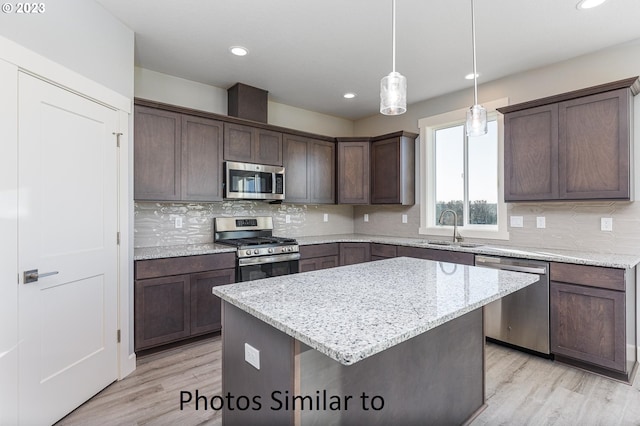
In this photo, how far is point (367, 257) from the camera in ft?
13.5

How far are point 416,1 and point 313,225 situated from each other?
3123mm

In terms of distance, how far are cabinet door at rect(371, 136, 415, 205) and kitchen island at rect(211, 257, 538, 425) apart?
7.75 ft

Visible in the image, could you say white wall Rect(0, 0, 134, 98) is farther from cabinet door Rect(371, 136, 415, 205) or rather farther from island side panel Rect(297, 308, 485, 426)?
cabinet door Rect(371, 136, 415, 205)

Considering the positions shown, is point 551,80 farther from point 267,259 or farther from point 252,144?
point 267,259

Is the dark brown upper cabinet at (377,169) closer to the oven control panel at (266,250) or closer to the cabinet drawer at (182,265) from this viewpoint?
the oven control panel at (266,250)

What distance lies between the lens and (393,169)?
4.23m

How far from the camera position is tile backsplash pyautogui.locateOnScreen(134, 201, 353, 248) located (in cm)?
325

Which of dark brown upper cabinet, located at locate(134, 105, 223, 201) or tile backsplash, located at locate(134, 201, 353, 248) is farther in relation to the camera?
tile backsplash, located at locate(134, 201, 353, 248)

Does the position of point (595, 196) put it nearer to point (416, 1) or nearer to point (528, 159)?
point (528, 159)

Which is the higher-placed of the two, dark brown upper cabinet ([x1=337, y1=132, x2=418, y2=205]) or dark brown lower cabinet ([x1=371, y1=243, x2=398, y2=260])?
dark brown upper cabinet ([x1=337, y1=132, x2=418, y2=205])

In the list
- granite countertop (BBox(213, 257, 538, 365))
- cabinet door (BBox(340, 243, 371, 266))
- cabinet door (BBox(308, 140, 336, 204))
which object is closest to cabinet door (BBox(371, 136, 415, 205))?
cabinet door (BBox(308, 140, 336, 204))

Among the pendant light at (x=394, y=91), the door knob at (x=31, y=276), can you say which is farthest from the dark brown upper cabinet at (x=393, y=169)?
the door knob at (x=31, y=276)

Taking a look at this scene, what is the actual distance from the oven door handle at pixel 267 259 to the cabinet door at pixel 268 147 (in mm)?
1113

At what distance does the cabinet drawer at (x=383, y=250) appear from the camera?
12.5ft
